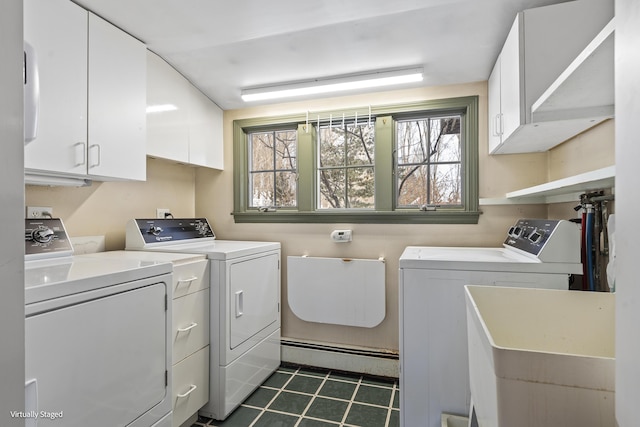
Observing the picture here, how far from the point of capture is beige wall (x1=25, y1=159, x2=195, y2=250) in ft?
6.22

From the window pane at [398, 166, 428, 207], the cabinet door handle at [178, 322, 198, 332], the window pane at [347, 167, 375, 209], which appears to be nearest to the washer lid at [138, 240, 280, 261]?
the cabinet door handle at [178, 322, 198, 332]

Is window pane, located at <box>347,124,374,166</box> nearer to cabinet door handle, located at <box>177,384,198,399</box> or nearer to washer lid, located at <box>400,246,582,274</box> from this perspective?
washer lid, located at <box>400,246,582,274</box>

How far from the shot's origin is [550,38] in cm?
151

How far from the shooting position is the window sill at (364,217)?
238 centimetres

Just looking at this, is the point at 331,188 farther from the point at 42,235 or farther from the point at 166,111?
the point at 42,235

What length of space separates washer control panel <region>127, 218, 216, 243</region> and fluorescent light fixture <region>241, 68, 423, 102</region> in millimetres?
1099

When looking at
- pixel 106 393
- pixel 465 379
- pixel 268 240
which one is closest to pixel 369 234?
pixel 268 240

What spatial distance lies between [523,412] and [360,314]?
76.4 inches

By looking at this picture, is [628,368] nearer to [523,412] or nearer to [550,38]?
[523,412]

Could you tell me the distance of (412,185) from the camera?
2.58 metres

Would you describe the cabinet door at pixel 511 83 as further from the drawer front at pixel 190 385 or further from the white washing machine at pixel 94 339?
the drawer front at pixel 190 385

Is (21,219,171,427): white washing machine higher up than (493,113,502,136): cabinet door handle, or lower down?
lower down

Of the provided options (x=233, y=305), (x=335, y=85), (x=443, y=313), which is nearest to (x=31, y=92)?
(x=233, y=305)

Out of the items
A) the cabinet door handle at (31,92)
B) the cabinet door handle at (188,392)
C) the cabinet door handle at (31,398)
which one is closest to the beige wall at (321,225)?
the cabinet door handle at (31,92)
